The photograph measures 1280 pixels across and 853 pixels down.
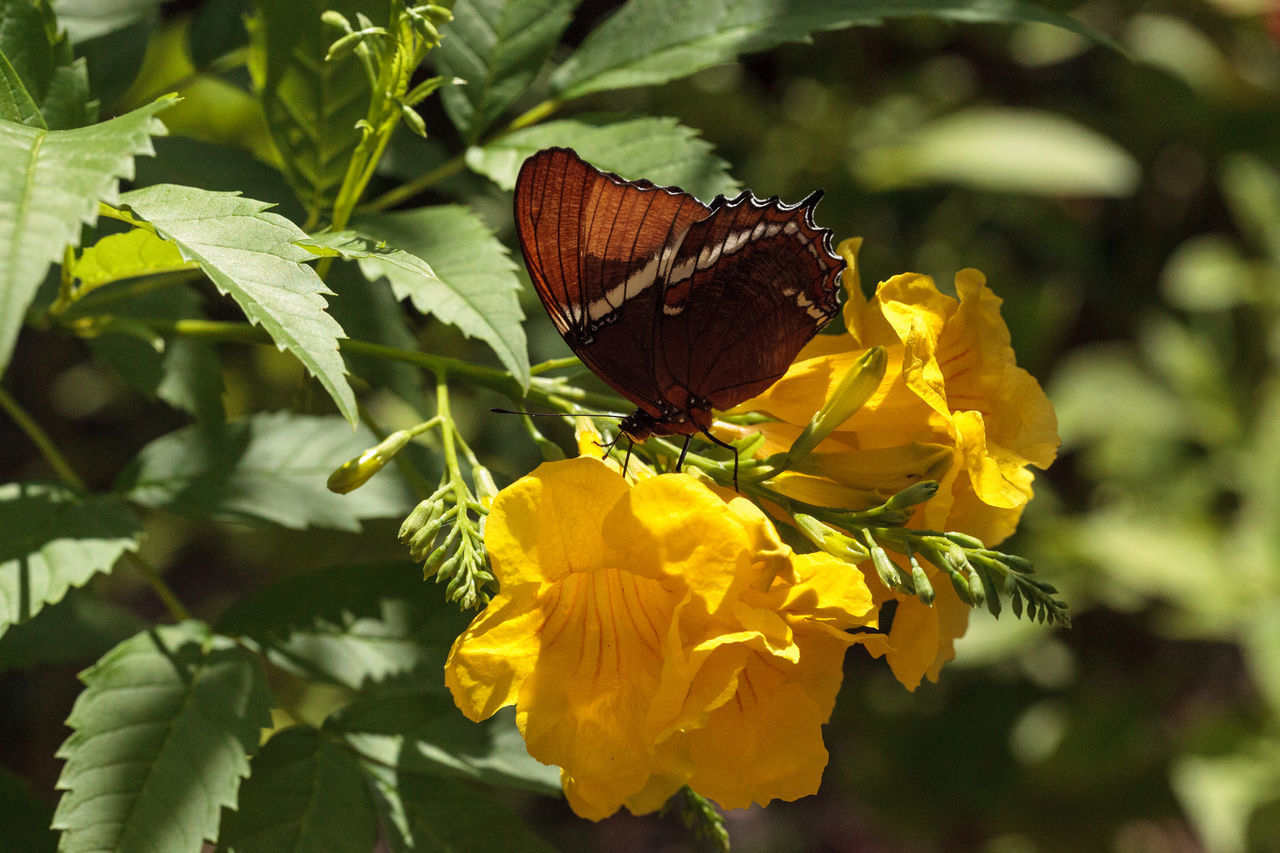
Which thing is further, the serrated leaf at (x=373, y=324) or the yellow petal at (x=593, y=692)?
the serrated leaf at (x=373, y=324)

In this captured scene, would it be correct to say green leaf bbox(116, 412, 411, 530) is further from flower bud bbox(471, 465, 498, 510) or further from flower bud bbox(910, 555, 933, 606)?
flower bud bbox(910, 555, 933, 606)

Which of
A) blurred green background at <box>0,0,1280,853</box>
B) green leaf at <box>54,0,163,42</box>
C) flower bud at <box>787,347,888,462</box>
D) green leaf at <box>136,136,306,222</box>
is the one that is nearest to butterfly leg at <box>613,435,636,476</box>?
flower bud at <box>787,347,888,462</box>

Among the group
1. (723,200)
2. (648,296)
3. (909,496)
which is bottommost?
→ (909,496)

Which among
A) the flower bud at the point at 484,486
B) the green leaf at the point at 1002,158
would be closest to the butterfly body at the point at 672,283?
the flower bud at the point at 484,486

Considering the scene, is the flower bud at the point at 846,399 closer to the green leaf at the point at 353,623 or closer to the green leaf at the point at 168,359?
the green leaf at the point at 353,623

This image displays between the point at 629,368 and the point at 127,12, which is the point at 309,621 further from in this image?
the point at 127,12

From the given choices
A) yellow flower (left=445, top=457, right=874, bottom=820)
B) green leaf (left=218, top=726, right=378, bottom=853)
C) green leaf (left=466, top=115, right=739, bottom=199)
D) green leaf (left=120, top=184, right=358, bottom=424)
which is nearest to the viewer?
green leaf (left=120, top=184, right=358, bottom=424)

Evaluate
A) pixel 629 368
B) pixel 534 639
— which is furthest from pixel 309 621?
pixel 629 368
